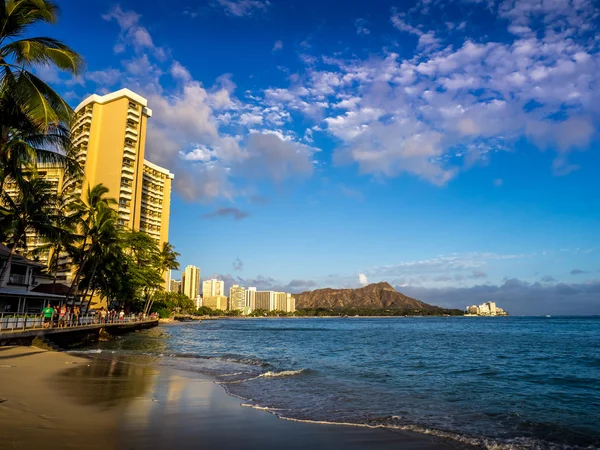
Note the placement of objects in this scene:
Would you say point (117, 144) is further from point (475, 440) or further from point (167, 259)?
point (475, 440)

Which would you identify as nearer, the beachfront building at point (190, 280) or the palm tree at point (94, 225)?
the palm tree at point (94, 225)

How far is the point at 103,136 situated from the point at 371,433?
82.5 m

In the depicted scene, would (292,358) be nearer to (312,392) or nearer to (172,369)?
(172,369)

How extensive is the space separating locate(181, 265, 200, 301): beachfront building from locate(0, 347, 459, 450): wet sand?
599ft

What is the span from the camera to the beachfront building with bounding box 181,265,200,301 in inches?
7407

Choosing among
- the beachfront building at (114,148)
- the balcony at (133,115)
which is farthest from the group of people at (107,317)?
the balcony at (133,115)

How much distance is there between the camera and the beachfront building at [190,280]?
18812 cm

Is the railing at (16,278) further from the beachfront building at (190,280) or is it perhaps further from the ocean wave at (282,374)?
the beachfront building at (190,280)

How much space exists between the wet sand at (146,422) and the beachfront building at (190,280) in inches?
7189

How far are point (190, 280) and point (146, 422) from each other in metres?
Result: 190

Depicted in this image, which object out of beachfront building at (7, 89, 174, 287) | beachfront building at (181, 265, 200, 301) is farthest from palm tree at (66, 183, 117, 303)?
beachfront building at (181, 265, 200, 301)

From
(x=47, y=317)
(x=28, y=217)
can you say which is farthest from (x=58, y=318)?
(x=28, y=217)

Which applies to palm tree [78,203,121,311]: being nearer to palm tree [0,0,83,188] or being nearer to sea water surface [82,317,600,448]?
sea water surface [82,317,600,448]

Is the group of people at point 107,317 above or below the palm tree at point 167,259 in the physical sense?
below
